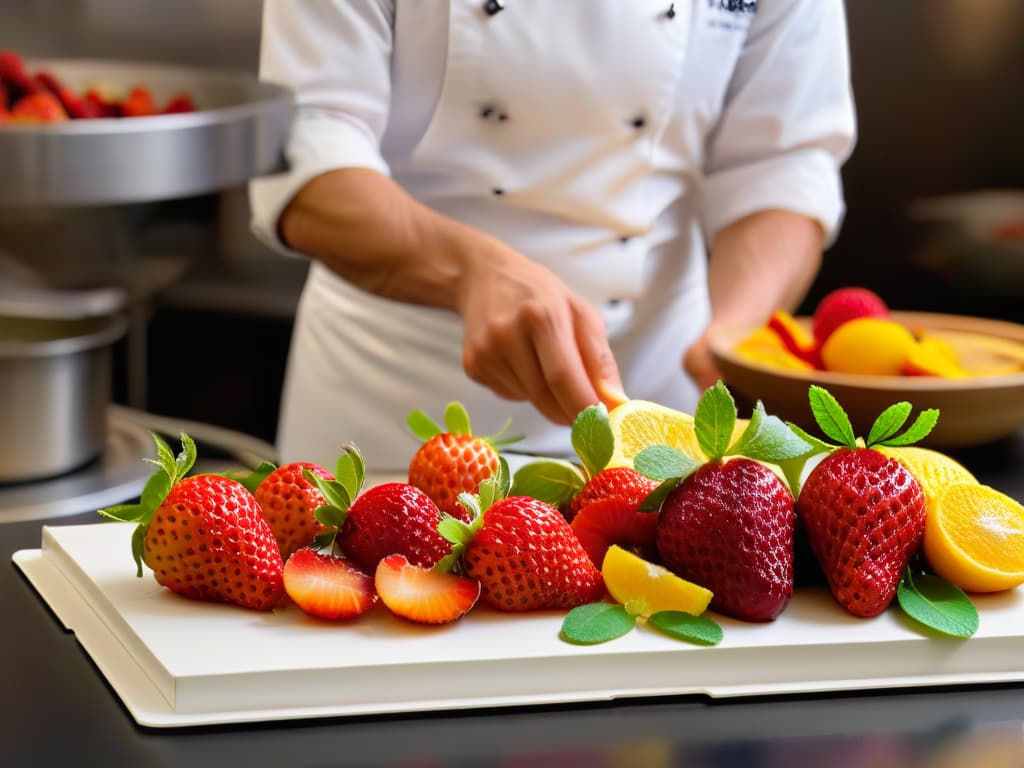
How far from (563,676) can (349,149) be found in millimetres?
634

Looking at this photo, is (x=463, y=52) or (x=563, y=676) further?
(x=463, y=52)

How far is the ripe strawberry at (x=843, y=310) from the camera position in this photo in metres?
1.08

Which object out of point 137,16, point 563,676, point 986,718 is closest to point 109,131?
point 563,676

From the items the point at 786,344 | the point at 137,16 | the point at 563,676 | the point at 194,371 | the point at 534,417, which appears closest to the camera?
the point at 563,676

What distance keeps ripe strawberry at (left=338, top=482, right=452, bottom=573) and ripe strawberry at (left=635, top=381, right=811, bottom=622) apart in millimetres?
100

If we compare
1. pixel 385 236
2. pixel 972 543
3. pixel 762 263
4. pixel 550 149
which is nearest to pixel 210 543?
pixel 972 543

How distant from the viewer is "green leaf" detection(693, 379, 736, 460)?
64 centimetres

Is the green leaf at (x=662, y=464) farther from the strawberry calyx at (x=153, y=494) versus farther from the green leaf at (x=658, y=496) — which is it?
the strawberry calyx at (x=153, y=494)

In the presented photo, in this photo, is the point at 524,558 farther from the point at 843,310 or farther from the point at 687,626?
the point at 843,310

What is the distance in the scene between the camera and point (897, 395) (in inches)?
38.2

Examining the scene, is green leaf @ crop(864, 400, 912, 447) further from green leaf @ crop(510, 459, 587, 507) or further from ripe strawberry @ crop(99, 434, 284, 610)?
ripe strawberry @ crop(99, 434, 284, 610)

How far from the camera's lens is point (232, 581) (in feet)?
2.07

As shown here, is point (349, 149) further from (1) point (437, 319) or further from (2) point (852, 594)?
(2) point (852, 594)

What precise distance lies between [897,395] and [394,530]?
0.46 metres
